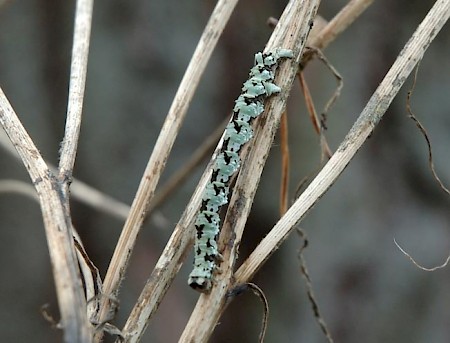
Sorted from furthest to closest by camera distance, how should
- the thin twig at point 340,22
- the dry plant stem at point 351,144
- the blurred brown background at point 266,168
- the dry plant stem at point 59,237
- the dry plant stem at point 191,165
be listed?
the blurred brown background at point 266,168 < the dry plant stem at point 191,165 < the thin twig at point 340,22 < the dry plant stem at point 351,144 < the dry plant stem at point 59,237

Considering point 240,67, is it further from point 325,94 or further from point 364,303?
point 364,303

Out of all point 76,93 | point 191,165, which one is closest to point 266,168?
point 191,165

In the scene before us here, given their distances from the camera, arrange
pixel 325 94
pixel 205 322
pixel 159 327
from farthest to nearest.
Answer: pixel 159 327
pixel 325 94
pixel 205 322

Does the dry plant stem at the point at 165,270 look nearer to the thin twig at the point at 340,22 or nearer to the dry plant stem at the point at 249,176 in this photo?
the dry plant stem at the point at 249,176

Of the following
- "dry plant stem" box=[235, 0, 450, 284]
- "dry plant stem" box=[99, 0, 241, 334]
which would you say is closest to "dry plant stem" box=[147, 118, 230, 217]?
"dry plant stem" box=[99, 0, 241, 334]

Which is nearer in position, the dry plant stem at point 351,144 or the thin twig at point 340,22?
the dry plant stem at point 351,144

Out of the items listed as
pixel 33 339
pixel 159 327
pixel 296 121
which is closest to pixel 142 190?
pixel 296 121

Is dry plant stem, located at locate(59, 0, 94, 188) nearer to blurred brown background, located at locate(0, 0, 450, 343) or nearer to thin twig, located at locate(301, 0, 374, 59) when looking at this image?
thin twig, located at locate(301, 0, 374, 59)

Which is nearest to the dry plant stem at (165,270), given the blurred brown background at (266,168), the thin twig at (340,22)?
the thin twig at (340,22)
